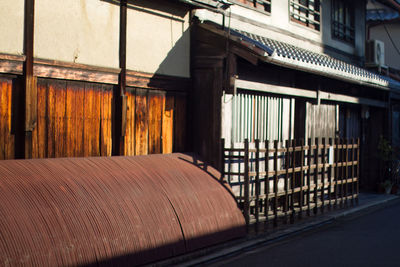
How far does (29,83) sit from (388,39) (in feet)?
80.6

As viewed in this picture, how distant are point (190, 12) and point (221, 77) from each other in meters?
1.59

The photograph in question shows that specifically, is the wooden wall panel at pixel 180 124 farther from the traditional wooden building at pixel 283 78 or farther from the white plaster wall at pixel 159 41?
the white plaster wall at pixel 159 41

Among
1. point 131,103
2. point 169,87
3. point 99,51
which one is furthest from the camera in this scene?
point 169,87

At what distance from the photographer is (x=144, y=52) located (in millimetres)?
11305

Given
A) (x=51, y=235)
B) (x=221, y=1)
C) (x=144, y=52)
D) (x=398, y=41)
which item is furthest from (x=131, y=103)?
(x=398, y=41)

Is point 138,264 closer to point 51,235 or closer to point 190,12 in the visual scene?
point 51,235

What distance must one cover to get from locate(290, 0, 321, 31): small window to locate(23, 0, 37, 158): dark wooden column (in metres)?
9.78

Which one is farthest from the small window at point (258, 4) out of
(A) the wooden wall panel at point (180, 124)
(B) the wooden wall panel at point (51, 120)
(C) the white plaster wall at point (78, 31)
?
(B) the wooden wall panel at point (51, 120)

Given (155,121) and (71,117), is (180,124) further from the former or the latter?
(71,117)

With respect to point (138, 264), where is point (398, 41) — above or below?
above

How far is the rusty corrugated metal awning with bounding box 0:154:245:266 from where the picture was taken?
23.4 feet

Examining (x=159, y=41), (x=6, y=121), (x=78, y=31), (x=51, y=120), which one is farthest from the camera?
(x=159, y=41)

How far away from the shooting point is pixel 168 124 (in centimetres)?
1191

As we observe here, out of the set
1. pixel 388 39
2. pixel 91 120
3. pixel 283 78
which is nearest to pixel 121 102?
pixel 91 120
